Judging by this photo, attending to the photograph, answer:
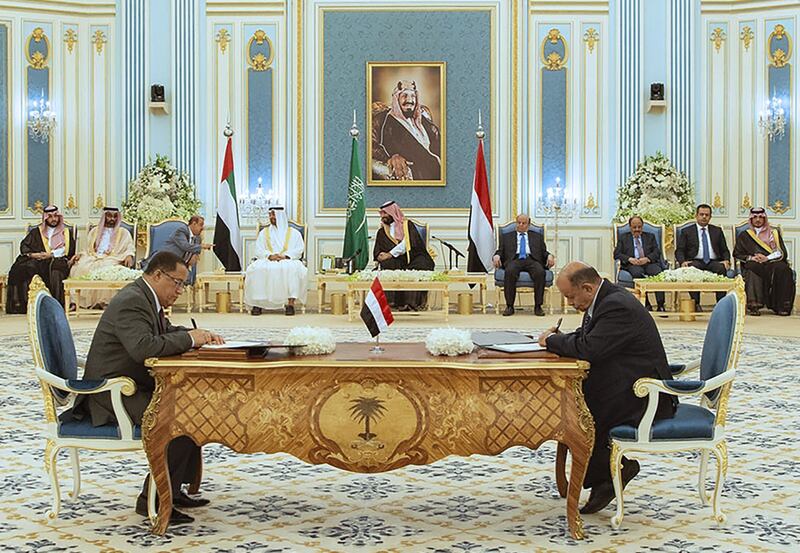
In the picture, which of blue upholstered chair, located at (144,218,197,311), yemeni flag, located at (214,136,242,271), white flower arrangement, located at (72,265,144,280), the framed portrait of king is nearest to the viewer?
white flower arrangement, located at (72,265,144,280)

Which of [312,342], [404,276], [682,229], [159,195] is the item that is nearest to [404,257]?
[404,276]

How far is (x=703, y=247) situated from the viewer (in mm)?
14508

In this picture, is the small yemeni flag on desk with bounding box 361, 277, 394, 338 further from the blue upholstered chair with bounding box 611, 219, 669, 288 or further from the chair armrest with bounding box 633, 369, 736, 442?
the blue upholstered chair with bounding box 611, 219, 669, 288

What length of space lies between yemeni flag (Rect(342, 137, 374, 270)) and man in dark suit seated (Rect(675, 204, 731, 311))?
13.0ft

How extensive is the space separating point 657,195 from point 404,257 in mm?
3558

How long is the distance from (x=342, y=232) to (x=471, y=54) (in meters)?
Answer: 3.05

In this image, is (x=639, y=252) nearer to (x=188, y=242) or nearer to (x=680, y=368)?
(x=188, y=242)

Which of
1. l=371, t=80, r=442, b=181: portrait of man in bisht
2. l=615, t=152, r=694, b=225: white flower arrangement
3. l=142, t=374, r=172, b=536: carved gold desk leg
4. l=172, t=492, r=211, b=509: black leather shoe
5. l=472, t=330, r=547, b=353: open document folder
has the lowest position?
l=172, t=492, r=211, b=509: black leather shoe

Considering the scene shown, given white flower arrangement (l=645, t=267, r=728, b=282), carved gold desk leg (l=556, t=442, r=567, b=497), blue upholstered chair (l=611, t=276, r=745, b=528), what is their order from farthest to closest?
white flower arrangement (l=645, t=267, r=728, b=282)
carved gold desk leg (l=556, t=442, r=567, b=497)
blue upholstered chair (l=611, t=276, r=745, b=528)

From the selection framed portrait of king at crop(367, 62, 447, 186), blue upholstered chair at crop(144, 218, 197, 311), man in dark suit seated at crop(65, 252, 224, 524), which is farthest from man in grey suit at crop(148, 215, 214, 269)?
man in dark suit seated at crop(65, 252, 224, 524)

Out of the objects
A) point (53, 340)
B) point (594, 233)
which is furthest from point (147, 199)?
point (53, 340)

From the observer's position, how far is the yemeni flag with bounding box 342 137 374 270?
14797 millimetres

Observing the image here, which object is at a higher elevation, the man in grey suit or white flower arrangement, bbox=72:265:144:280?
the man in grey suit

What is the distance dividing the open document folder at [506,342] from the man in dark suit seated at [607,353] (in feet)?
0.27
